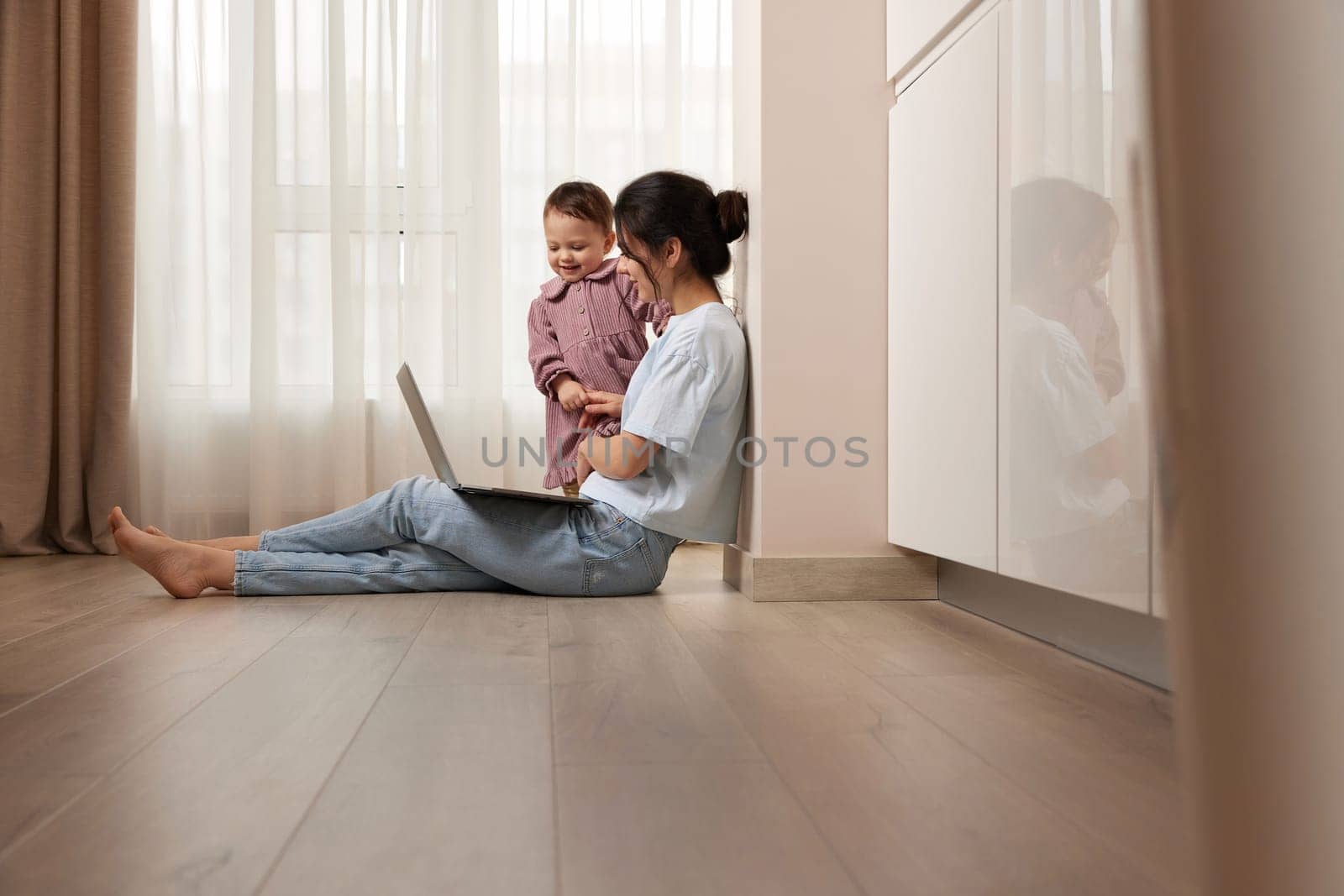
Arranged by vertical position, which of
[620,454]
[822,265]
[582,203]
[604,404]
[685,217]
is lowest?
[620,454]

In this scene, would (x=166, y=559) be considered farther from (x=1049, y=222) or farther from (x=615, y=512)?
(x=1049, y=222)

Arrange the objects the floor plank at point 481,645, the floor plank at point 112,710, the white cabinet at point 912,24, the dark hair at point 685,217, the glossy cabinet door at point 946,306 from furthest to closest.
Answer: the dark hair at point 685,217
the white cabinet at point 912,24
the glossy cabinet door at point 946,306
the floor plank at point 481,645
the floor plank at point 112,710

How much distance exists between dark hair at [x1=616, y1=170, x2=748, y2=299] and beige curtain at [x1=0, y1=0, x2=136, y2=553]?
→ 1773 millimetres

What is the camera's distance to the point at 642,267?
81.8 inches

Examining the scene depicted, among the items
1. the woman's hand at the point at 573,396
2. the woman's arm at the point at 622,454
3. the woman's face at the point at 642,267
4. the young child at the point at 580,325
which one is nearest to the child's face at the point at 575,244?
the young child at the point at 580,325

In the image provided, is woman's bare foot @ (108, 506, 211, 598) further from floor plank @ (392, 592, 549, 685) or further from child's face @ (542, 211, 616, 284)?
child's face @ (542, 211, 616, 284)

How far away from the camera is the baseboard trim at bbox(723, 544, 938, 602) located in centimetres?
188

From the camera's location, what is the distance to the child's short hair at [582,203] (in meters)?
2.53

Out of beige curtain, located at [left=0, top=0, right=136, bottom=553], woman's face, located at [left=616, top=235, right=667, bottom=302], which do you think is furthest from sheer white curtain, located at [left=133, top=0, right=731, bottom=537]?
woman's face, located at [left=616, top=235, right=667, bottom=302]

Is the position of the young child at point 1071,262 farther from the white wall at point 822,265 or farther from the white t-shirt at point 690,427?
the white t-shirt at point 690,427

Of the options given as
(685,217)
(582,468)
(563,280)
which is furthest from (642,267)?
(563,280)

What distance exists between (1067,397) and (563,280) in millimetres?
1625

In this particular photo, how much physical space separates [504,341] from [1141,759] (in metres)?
2.51

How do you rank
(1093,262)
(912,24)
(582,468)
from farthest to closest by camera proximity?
(582,468), (912,24), (1093,262)
